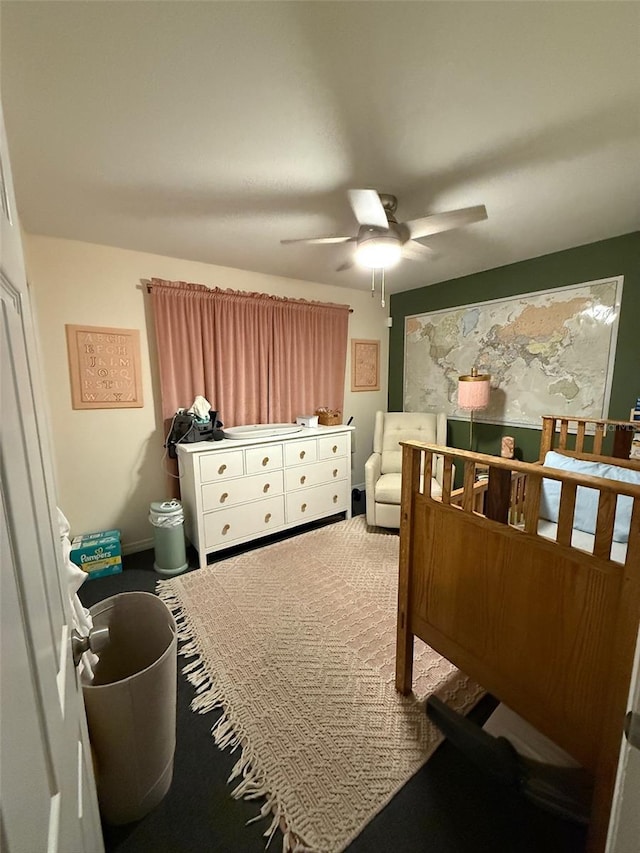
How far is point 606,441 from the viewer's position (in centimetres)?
251

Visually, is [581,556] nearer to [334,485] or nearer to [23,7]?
[23,7]

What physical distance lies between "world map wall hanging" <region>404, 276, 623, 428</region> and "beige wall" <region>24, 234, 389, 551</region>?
1959mm

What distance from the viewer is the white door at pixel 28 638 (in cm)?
37

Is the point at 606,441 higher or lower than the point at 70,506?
higher

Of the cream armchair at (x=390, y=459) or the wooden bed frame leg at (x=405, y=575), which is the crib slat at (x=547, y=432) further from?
the wooden bed frame leg at (x=405, y=575)

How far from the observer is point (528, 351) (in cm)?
285

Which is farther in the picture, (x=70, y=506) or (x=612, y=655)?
(x=70, y=506)

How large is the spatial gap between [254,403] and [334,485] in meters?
1.06

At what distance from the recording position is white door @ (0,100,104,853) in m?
0.37

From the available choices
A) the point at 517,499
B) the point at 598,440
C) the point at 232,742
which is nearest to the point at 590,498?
the point at 517,499

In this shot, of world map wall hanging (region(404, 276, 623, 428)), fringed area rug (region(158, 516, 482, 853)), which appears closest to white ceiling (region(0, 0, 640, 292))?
world map wall hanging (region(404, 276, 623, 428))

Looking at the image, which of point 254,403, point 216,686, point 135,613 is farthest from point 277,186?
point 216,686

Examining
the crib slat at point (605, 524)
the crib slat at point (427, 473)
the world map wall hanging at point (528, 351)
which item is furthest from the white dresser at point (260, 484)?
the crib slat at point (605, 524)

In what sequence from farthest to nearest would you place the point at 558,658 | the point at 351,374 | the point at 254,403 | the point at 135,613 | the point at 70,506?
the point at 351,374 < the point at 254,403 < the point at 70,506 < the point at 135,613 < the point at 558,658
